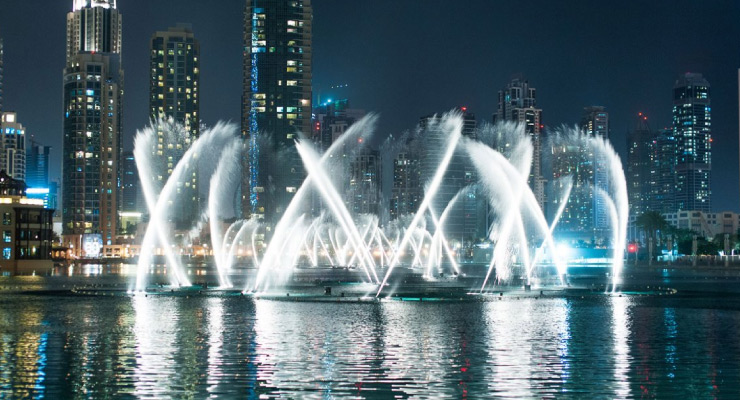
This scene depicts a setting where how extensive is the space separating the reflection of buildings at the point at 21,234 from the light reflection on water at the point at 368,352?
82.4 m

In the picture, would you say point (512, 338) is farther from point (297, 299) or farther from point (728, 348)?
point (297, 299)

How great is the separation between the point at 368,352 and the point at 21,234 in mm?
110895

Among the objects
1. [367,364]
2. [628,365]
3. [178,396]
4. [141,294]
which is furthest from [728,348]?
[141,294]

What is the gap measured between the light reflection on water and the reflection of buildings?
82.4 m

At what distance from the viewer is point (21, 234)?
433 ft

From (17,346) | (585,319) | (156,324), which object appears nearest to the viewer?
(17,346)

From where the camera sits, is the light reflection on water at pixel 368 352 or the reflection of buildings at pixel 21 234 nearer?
the light reflection on water at pixel 368 352

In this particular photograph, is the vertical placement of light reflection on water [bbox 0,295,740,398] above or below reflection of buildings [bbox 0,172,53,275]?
below

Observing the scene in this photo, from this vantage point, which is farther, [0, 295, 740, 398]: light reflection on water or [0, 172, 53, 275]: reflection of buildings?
[0, 172, 53, 275]: reflection of buildings

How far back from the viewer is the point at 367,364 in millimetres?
29406

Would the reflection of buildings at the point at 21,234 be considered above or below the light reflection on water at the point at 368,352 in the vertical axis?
above

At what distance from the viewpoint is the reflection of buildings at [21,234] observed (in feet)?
429

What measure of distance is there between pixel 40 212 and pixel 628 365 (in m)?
120

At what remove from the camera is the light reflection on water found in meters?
24.9
